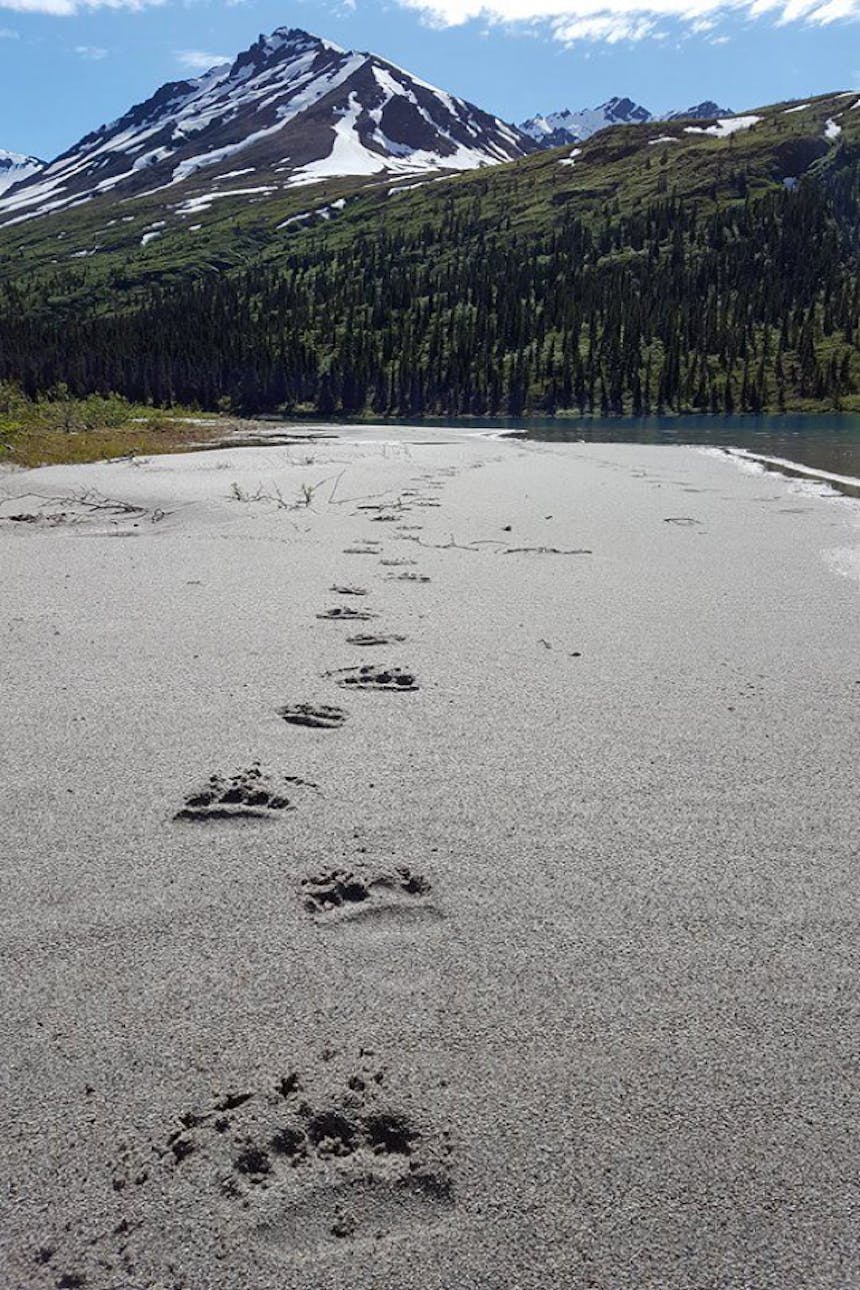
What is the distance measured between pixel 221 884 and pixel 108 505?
10.1 metres

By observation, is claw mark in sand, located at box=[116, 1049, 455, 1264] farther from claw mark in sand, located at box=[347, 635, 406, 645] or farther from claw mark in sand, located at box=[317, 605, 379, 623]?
claw mark in sand, located at box=[317, 605, 379, 623]

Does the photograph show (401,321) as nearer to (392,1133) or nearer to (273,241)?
(273,241)

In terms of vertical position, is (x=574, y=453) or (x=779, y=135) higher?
(x=779, y=135)

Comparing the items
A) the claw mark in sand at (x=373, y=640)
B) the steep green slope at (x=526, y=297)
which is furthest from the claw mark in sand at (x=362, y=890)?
the steep green slope at (x=526, y=297)

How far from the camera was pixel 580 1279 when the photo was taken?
5.57ft

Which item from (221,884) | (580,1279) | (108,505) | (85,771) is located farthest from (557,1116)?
(108,505)

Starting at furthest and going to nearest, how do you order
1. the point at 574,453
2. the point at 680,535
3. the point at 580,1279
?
1. the point at 574,453
2. the point at 680,535
3. the point at 580,1279

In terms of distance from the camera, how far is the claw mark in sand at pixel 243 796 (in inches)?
137

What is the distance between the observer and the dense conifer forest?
97938mm

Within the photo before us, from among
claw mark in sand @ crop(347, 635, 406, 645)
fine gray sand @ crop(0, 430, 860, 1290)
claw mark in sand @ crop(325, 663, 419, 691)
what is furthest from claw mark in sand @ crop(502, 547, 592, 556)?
claw mark in sand @ crop(325, 663, 419, 691)

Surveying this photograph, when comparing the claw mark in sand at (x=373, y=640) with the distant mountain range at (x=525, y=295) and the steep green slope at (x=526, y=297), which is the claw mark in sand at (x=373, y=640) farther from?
the distant mountain range at (x=525, y=295)

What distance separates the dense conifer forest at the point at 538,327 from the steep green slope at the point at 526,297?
352 mm

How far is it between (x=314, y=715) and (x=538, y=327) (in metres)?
114

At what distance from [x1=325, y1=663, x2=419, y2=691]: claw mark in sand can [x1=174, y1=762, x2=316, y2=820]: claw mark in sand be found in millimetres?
1220
